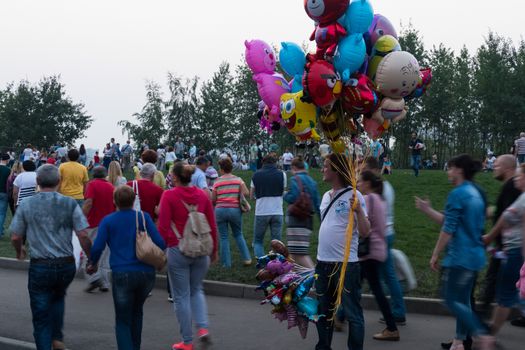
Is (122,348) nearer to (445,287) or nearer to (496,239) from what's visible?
(445,287)

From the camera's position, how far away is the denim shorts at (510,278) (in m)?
7.53

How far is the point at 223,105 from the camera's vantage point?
5916 cm

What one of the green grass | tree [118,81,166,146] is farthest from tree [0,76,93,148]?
the green grass

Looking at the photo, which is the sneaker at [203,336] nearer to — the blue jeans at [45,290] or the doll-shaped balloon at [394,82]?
the blue jeans at [45,290]

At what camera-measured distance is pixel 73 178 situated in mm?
13039

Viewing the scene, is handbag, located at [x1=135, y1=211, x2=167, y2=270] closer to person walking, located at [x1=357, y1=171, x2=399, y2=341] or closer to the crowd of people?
the crowd of people

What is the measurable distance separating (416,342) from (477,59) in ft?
172

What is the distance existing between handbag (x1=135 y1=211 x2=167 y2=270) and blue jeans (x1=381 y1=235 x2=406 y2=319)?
283 centimetres

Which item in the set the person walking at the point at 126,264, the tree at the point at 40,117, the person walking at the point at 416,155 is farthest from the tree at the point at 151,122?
the person walking at the point at 126,264

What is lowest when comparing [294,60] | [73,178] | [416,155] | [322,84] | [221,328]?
[221,328]

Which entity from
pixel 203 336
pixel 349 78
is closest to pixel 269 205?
pixel 349 78

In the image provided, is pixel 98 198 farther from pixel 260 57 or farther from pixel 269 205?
pixel 260 57

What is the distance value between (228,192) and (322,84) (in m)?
3.06

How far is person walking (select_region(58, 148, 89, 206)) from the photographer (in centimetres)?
1298
